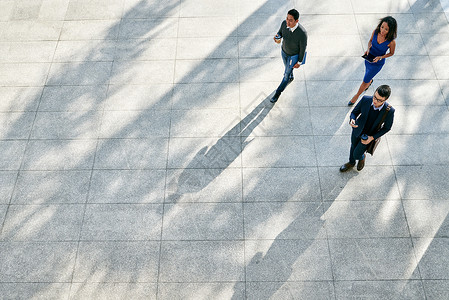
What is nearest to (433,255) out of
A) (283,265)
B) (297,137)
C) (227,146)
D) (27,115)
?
(283,265)

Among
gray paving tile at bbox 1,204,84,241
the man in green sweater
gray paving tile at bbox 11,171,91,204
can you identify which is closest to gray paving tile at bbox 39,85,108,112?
gray paving tile at bbox 11,171,91,204

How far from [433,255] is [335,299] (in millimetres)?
1625

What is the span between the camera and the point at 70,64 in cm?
754

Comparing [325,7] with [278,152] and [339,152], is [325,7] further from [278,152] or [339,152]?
[278,152]

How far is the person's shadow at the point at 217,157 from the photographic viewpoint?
610cm

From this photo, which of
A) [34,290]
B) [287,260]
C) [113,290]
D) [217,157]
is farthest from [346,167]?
[34,290]

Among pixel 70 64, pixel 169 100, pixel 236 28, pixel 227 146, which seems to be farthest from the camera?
pixel 236 28

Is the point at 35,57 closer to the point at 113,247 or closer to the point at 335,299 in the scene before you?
the point at 113,247

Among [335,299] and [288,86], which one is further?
[288,86]

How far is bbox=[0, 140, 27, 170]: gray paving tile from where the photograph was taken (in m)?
6.32

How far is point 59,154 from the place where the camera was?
253 inches

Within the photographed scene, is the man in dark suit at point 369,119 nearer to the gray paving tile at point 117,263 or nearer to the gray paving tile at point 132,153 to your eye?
the gray paving tile at point 132,153

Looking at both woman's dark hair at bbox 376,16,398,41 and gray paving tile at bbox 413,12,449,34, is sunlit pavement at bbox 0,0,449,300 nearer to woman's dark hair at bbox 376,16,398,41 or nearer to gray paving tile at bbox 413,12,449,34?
gray paving tile at bbox 413,12,449,34

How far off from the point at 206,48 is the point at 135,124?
7.43ft
